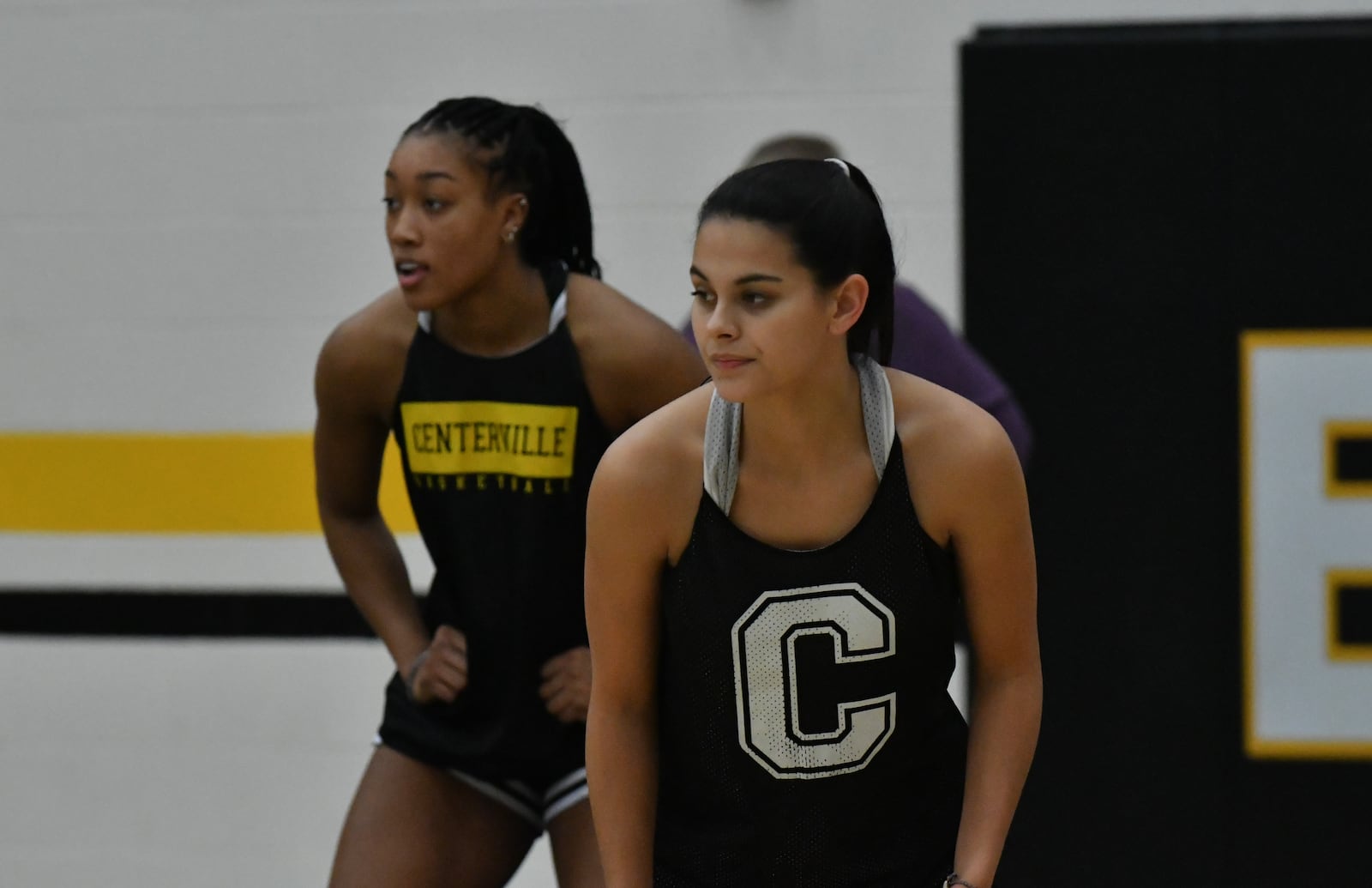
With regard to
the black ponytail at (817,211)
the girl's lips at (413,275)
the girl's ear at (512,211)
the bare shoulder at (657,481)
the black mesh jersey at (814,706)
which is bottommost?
the black mesh jersey at (814,706)

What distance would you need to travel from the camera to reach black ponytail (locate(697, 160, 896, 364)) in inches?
70.9

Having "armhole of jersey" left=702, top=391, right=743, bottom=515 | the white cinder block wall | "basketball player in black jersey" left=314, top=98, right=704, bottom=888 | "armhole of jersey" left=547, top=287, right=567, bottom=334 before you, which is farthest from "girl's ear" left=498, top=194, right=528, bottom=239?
the white cinder block wall

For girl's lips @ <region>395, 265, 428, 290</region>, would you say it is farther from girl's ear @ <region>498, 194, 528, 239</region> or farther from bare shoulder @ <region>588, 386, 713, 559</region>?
bare shoulder @ <region>588, 386, 713, 559</region>

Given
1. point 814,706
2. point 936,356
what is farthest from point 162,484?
point 814,706

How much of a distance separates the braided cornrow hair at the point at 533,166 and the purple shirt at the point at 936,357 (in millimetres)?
485

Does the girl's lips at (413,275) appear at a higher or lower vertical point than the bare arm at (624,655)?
higher

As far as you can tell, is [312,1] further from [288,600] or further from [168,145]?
[288,600]

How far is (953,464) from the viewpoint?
1.88 meters

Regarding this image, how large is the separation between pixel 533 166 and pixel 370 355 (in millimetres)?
341

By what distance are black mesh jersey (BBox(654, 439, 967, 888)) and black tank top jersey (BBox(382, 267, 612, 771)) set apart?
19.9 inches

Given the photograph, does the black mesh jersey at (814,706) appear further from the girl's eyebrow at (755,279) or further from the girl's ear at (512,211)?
the girl's ear at (512,211)

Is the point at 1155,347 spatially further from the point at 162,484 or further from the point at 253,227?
the point at 162,484

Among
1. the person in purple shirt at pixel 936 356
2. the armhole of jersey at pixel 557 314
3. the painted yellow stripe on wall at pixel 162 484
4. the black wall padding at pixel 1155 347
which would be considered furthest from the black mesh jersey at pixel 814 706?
the painted yellow stripe on wall at pixel 162 484

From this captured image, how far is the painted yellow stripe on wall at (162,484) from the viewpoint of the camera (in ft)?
13.6
